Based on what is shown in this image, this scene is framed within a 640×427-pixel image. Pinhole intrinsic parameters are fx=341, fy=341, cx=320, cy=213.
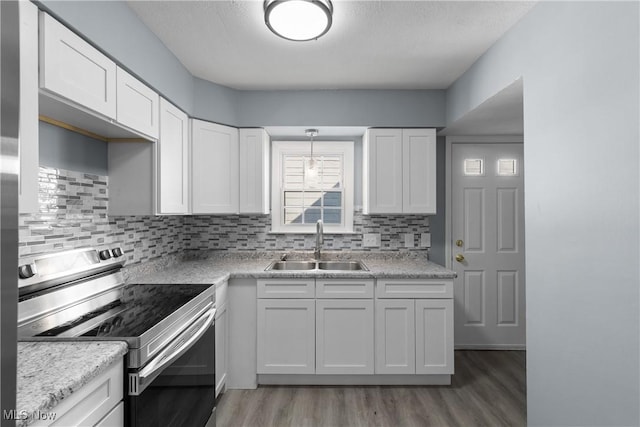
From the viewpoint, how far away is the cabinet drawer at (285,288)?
8.45 ft

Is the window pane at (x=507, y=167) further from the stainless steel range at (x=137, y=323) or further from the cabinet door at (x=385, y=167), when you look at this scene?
the stainless steel range at (x=137, y=323)

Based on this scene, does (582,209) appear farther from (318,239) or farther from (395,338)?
(318,239)

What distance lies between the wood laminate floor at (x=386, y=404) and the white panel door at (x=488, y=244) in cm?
54

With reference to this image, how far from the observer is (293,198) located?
3.39 meters

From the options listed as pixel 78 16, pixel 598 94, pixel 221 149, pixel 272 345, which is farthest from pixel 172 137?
pixel 598 94

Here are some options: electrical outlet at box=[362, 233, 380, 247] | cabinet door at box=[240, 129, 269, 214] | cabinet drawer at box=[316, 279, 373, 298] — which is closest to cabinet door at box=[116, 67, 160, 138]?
cabinet door at box=[240, 129, 269, 214]

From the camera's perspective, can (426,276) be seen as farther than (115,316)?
Yes

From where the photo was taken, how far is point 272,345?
2.58 metres

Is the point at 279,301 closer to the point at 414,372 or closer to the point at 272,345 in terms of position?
the point at 272,345

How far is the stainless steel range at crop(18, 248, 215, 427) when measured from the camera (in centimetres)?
126

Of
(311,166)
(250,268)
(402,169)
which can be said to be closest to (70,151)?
(250,268)

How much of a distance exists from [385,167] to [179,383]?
7.14 feet

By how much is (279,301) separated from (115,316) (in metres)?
1.24

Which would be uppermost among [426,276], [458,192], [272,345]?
[458,192]
